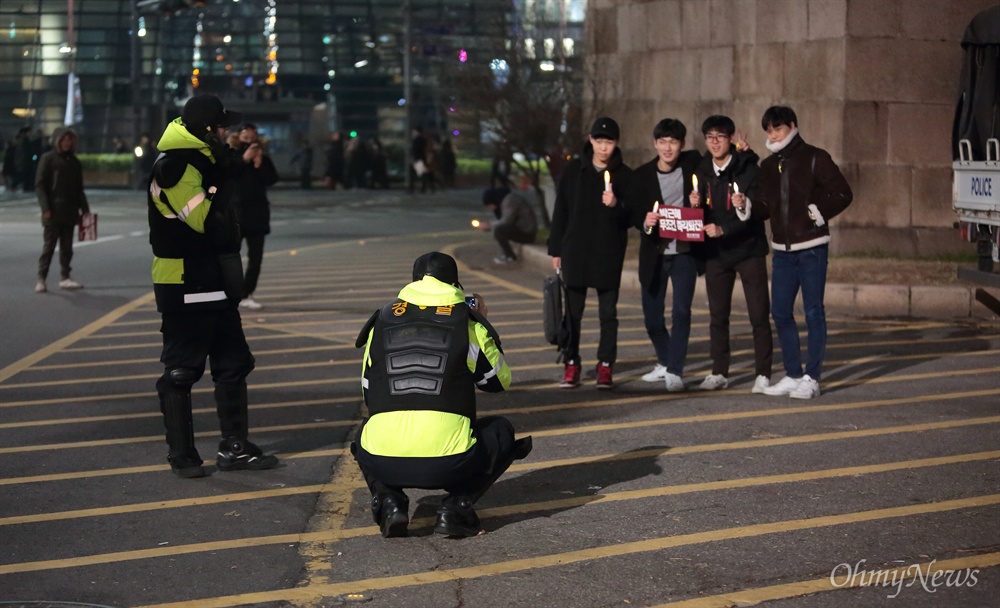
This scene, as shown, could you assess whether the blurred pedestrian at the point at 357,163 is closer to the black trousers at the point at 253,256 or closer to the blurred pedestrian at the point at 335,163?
the blurred pedestrian at the point at 335,163

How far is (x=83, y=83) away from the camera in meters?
60.5

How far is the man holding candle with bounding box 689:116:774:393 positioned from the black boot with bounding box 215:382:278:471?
133 inches

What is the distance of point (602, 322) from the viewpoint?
9.77 meters

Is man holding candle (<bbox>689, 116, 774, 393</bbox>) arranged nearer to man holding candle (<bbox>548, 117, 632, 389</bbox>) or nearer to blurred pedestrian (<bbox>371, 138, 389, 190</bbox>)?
man holding candle (<bbox>548, 117, 632, 389</bbox>)

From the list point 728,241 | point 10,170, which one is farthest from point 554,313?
point 10,170

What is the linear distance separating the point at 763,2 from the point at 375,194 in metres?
24.5

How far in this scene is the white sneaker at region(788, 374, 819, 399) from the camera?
918cm

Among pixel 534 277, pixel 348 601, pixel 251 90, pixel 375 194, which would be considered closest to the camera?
pixel 348 601

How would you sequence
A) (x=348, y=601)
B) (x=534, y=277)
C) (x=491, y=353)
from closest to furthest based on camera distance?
(x=348, y=601)
(x=491, y=353)
(x=534, y=277)

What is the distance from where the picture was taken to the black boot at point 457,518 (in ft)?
19.7

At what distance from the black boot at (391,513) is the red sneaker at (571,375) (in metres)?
3.72

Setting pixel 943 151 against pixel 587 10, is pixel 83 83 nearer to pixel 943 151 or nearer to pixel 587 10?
pixel 587 10

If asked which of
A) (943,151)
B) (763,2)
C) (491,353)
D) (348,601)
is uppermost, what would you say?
(763,2)

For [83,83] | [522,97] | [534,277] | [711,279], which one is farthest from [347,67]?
[711,279]
